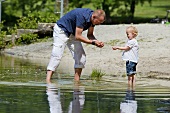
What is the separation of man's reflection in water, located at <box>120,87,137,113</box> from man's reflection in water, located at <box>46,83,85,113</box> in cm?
59

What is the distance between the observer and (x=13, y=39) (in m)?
27.8

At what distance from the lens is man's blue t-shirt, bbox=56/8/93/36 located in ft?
44.4

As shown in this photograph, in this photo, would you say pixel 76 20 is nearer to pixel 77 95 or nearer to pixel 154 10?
pixel 77 95

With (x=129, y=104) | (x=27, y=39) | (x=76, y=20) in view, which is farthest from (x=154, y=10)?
(x=129, y=104)

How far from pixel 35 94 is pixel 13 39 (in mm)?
16410

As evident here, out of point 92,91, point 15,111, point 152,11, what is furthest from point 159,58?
point 152,11

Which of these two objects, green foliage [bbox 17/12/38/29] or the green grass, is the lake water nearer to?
green foliage [bbox 17/12/38/29]

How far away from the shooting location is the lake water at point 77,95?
9.91 metres

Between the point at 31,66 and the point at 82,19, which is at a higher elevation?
the point at 82,19

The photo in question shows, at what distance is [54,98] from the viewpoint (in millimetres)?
11070

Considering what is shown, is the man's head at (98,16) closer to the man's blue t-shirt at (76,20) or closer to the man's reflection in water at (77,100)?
the man's blue t-shirt at (76,20)

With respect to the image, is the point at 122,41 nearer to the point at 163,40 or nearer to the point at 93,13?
the point at 163,40

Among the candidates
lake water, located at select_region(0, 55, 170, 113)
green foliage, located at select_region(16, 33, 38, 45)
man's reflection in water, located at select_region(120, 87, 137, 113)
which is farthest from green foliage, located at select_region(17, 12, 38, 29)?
man's reflection in water, located at select_region(120, 87, 137, 113)

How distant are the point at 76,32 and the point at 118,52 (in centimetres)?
766
